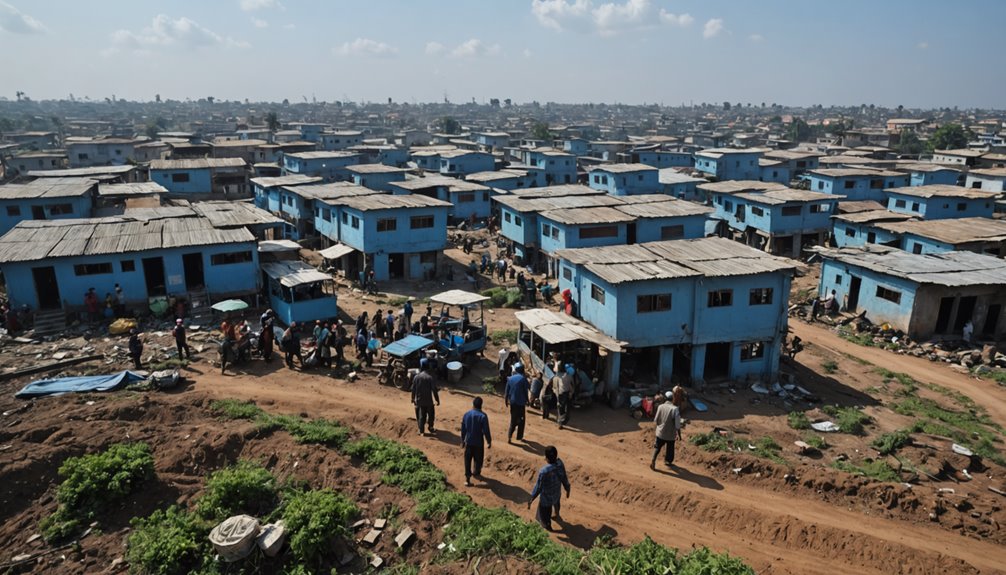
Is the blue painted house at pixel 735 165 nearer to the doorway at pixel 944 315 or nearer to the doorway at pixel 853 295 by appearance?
the doorway at pixel 853 295

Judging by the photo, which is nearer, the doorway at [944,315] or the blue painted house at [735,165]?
the doorway at [944,315]

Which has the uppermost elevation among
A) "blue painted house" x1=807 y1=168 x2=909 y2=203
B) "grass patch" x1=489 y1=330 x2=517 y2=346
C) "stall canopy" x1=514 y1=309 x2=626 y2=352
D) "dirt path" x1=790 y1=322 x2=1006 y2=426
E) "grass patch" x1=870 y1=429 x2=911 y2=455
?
"blue painted house" x1=807 y1=168 x2=909 y2=203

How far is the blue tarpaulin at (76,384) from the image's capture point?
16.2 meters

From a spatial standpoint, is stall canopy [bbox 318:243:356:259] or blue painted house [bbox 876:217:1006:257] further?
stall canopy [bbox 318:243:356:259]

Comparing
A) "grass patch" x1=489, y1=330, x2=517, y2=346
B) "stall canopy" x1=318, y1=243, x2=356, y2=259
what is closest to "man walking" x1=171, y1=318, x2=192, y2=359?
"grass patch" x1=489, y1=330, x2=517, y2=346

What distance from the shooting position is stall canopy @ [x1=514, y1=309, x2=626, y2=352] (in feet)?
58.0

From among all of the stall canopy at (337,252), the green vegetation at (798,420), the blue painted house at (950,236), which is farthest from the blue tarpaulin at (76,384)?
the blue painted house at (950,236)

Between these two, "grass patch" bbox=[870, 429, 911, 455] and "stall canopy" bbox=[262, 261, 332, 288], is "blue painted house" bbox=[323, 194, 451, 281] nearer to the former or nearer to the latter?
"stall canopy" bbox=[262, 261, 332, 288]

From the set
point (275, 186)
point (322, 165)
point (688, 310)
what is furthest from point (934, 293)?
point (322, 165)

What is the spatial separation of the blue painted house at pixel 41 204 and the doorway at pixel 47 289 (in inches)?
433

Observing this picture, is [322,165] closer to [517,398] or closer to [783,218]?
[783,218]

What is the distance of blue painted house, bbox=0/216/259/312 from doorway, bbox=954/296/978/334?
28571mm

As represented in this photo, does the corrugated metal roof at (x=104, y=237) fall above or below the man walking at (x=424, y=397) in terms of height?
above

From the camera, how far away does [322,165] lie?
55.3 metres
